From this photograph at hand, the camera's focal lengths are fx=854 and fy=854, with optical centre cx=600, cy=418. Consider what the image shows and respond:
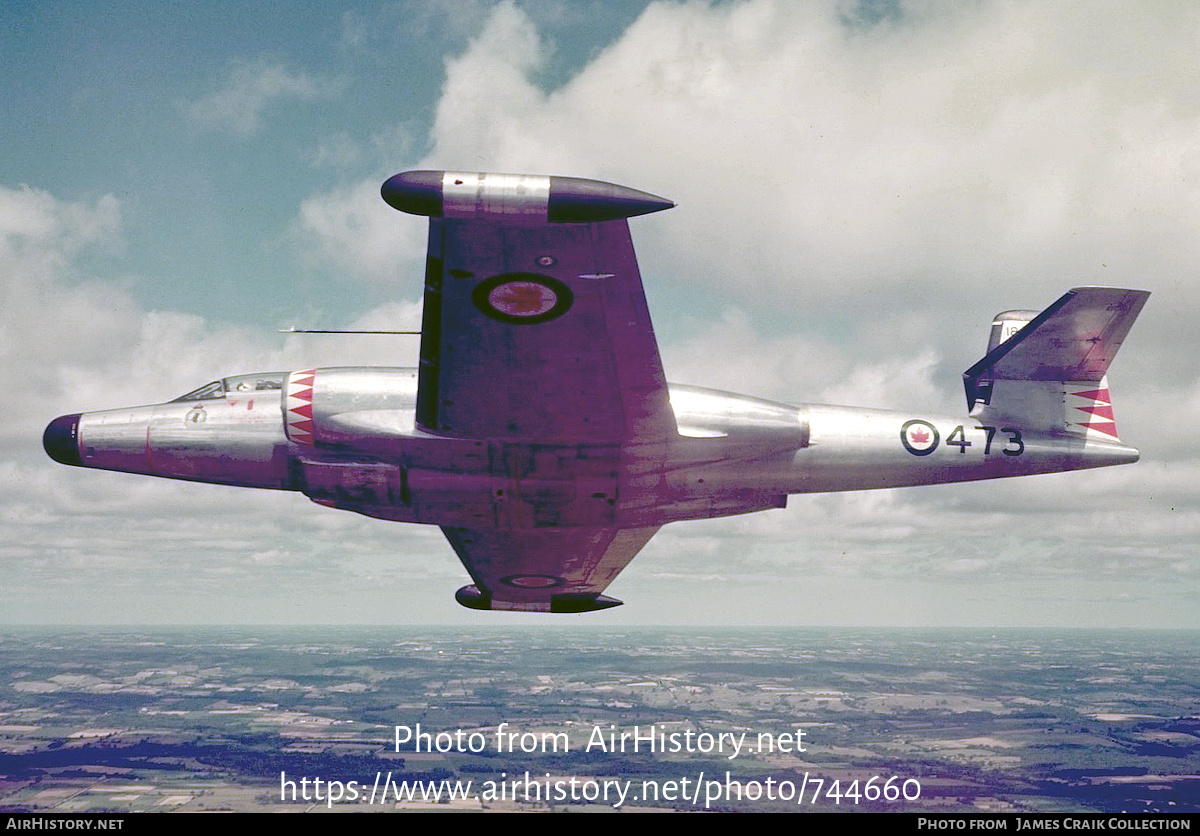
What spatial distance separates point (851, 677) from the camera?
159 metres

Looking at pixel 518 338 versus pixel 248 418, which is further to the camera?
pixel 248 418

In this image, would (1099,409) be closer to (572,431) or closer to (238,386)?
(572,431)

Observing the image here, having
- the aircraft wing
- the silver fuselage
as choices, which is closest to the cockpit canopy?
the silver fuselage

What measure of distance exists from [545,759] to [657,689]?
51.1 meters

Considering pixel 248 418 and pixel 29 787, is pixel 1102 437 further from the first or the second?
pixel 29 787

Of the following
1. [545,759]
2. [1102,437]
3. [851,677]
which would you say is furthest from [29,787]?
[851,677]

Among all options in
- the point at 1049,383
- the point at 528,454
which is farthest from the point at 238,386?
the point at 1049,383

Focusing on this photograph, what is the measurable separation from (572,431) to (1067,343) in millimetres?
9903

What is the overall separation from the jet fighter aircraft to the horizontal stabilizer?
32 millimetres

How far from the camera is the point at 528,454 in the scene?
1574 cm

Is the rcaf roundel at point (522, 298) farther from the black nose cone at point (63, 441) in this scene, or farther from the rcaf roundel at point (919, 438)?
the black nose cone at point (63, 441)

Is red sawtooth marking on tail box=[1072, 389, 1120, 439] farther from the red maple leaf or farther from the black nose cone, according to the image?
the black nose cone

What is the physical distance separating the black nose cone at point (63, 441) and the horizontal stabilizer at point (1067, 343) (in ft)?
58.8
